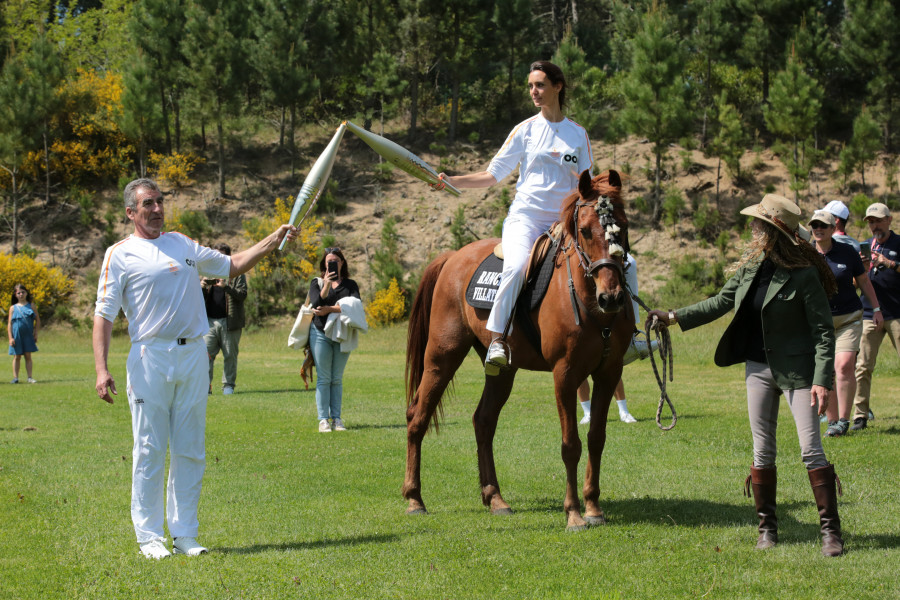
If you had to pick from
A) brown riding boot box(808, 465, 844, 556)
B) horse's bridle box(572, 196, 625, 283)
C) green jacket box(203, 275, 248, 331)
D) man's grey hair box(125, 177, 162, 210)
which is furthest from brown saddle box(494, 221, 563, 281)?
green jacket box(203, 275, 248, 331)

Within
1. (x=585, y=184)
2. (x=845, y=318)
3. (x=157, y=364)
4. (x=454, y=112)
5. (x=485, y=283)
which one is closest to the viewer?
(x=157, y=364)

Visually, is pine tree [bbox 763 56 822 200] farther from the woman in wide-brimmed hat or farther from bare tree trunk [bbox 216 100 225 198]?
the woman in wide-brimmed hat

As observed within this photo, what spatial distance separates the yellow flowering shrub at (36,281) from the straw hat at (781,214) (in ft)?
126

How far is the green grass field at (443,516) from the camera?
5285 mm

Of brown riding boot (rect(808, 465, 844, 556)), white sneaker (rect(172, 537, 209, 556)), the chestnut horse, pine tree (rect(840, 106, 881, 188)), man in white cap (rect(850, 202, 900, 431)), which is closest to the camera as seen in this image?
brown riding boot (rect(808, 465, 844, 556))

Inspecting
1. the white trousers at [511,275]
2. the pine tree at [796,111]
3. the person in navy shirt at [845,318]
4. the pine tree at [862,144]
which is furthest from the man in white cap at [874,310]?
the pine tree at [862,144]

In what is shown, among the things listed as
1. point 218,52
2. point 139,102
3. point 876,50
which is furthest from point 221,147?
point 876,50

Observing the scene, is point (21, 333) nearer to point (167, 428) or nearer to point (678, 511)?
point (167, 428)

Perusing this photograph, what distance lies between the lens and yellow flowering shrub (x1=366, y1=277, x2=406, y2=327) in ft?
122

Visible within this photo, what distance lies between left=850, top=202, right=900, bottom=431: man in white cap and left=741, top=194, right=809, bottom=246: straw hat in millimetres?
5650

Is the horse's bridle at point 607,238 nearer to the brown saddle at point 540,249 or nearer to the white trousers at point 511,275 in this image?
the brown saddle at point 540,249

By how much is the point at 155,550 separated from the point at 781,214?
464 cm

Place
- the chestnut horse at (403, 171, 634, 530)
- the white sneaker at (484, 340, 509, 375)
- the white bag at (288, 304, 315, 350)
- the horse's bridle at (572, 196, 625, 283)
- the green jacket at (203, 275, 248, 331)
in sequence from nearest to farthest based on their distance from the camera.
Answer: the horse's bridle at (572, 196, 625, 283)
the chestnut horse at (403, 171, 634, 530)
the white sneaker at (484, 340, 509, 375)
the white bag at (288, 304, 315, 350)
the green jacket at (203, 275, 248, 331)

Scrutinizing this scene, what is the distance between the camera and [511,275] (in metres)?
7.01
